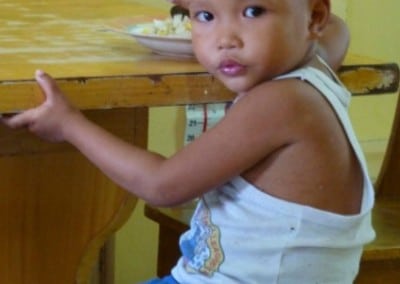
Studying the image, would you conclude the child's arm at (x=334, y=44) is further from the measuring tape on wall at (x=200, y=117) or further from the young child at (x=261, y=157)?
the measuring tape on wall at (x=200, y=117)

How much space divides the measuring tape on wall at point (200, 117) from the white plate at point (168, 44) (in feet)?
2.88

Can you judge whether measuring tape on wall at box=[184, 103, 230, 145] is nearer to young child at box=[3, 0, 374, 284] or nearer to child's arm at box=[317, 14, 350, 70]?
child's arm at box=[317, 14, 350, 70]

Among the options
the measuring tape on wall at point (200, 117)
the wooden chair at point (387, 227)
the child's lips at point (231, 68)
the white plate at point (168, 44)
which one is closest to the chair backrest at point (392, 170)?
the wooden chair at point (387, 227)

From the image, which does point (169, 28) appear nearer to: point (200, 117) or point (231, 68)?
point (231, 68)

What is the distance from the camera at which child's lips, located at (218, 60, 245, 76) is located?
0.98m

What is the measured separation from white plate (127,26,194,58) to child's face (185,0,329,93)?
0.45 feet

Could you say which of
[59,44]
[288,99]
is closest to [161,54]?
[59,44]

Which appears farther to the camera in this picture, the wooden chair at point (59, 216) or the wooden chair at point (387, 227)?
→ the wooden chair at point (387, 227)

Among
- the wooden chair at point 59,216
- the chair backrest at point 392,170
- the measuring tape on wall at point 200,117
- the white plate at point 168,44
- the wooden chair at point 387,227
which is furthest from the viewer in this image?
the measuring tape on wall at point 200,117

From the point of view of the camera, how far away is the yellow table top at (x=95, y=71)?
1.04 metres

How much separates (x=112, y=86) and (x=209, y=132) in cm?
12

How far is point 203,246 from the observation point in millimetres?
1052

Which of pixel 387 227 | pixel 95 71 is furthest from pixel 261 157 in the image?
pixel 387 227

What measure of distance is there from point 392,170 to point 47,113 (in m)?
0.92
